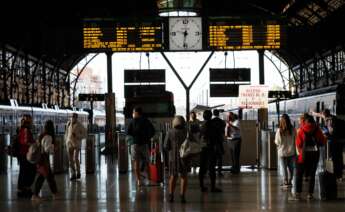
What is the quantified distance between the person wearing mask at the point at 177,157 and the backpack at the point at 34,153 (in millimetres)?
2362

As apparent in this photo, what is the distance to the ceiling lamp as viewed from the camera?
101 ft

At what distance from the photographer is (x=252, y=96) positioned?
19.3m

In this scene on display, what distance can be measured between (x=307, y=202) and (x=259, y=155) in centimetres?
867

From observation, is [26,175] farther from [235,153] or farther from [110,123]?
[110,123]

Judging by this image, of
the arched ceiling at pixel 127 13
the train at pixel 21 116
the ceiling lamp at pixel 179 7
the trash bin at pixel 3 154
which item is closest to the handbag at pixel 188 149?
the trash bin at pixel 3 154

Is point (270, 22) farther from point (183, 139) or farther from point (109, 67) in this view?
point (109, 67)

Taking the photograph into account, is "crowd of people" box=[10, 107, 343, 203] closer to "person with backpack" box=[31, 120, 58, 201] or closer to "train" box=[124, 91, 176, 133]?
"person with backpack" box=[31, 120, 58, 201]

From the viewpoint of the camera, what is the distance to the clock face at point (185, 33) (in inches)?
843

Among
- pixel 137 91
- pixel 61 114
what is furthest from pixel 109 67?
pixel 137 91

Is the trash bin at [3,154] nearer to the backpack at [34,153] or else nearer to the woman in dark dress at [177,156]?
the backpack at [34,153]

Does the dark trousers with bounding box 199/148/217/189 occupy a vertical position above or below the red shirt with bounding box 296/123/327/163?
below

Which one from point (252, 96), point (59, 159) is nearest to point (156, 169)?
point (59, 159)

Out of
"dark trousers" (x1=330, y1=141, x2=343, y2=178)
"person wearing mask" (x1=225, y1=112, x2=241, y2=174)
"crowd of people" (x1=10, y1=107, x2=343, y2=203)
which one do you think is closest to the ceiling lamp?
"person wearing mask" (x1=225, y1=112, x2=241, y2=174)

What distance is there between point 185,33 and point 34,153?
993cm
